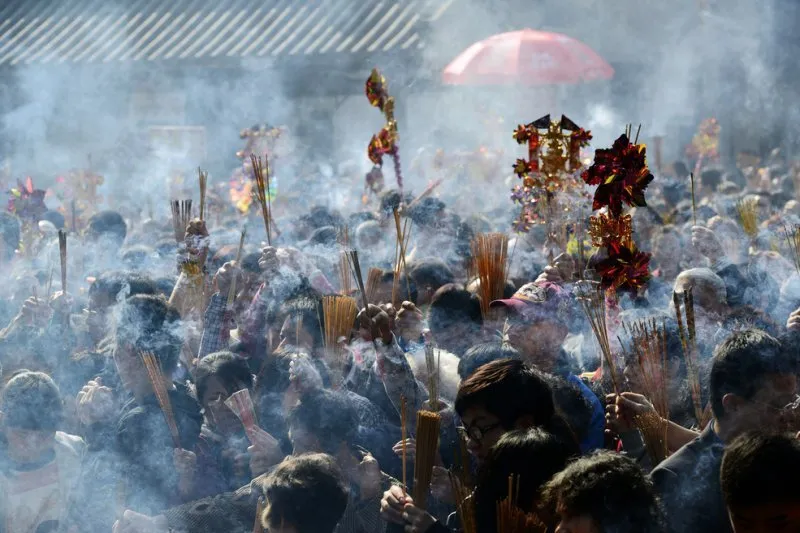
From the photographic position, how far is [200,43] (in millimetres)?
13383

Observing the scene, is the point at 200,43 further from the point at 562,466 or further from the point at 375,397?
the point at 562,466

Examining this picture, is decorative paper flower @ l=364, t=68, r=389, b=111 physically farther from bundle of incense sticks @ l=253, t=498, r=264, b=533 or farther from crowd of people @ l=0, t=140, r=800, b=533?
bundle of incense sticks @ l=253, t=498, r=264, b=533

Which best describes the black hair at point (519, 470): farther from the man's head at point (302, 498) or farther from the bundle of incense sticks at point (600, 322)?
the bundle of incense sticks at point (600, 322)

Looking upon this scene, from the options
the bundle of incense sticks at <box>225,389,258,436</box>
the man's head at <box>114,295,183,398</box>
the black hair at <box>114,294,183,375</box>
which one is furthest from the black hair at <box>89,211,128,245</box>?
the bundle of incense sticks at <box>225,389,258,436</box>

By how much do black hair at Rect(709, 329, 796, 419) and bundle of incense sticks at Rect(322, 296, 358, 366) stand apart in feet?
4.48

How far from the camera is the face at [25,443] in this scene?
2740 millimetres

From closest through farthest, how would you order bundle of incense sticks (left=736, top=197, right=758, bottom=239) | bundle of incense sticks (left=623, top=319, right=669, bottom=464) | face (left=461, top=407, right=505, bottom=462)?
1. face (left=461, top=407, right=505, bottom=462)
2. bundle of incense sticks (left=623, top=319, right=669, bottom=464)
3. bundle of incense sticks (left=736, top=197, right=758, bottom=239)

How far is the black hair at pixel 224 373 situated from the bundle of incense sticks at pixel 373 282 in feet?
2.87

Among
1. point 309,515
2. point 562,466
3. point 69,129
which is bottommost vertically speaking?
point 309,515

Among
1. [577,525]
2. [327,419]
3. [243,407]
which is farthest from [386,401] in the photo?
[577,525]

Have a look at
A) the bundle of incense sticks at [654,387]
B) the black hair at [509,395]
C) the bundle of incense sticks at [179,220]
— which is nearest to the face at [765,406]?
the bundle of incense sticks at [654,387]

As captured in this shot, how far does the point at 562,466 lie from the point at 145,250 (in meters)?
4.01

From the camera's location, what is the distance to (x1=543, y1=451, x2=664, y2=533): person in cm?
166

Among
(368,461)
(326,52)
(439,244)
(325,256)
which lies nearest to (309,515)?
(368,461)
